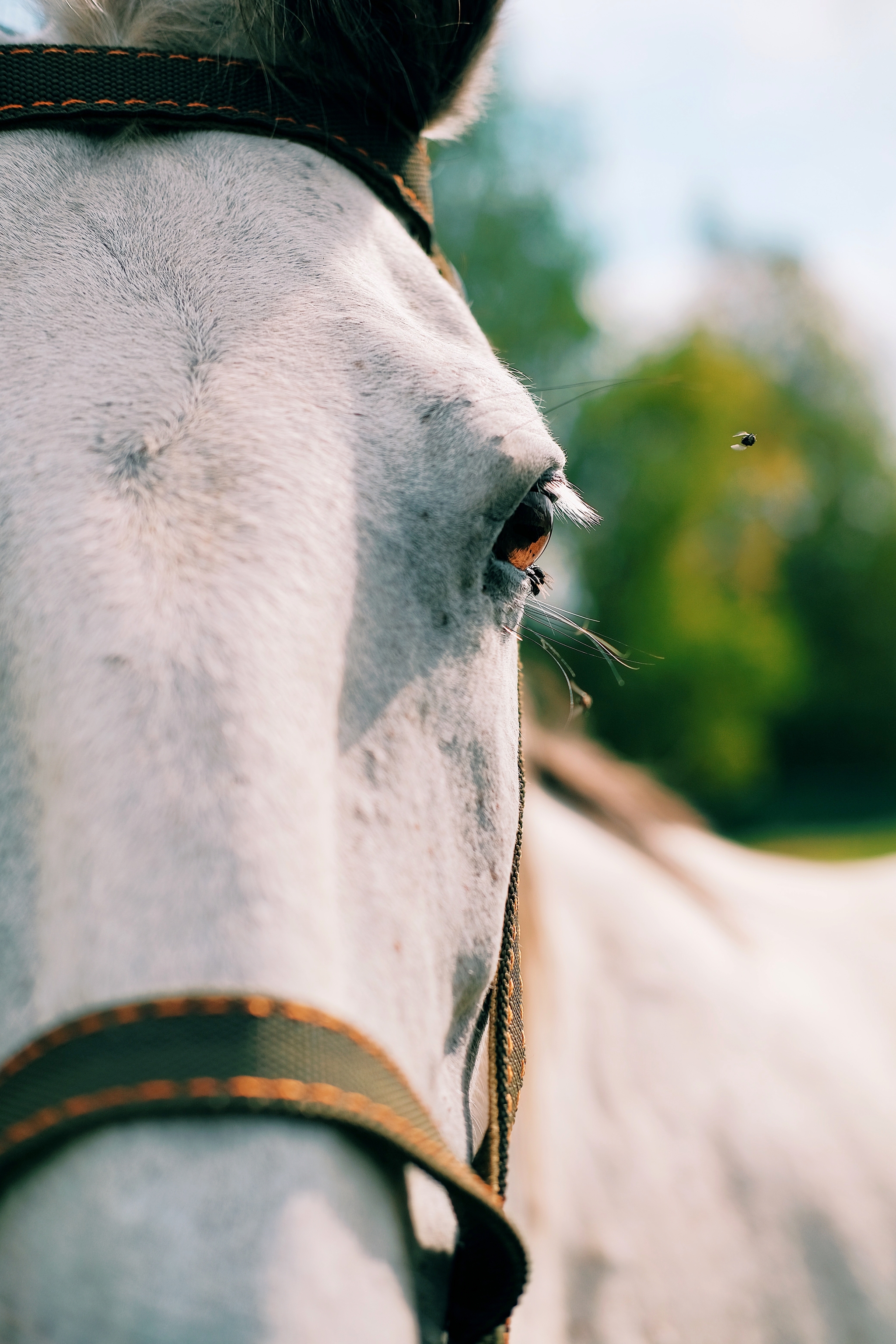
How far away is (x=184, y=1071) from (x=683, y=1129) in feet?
4.39

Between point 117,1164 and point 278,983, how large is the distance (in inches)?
6.2

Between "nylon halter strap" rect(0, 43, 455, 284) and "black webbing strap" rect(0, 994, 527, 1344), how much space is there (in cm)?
107

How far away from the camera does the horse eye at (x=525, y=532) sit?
106 centimetres

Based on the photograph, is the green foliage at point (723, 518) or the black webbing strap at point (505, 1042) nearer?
the black webbing strap at point (505, 1042)

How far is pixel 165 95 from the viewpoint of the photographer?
45.3 inches

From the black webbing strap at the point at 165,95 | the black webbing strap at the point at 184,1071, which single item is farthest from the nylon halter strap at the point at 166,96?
the black webbing strap at the point at 184,1071

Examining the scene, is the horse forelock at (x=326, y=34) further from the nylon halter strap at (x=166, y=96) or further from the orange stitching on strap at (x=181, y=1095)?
the orange stitching on strap at (x=181, y=1095)

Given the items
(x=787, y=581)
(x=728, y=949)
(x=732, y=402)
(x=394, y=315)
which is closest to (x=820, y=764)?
(x=787, y=581)

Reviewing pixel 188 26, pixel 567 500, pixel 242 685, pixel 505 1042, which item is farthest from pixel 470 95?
pixel 505 1042

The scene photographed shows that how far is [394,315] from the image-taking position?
3.43 ft

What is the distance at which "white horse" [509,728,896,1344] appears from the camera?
60.0 inches

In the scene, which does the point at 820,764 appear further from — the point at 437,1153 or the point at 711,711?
the point at 437,1153

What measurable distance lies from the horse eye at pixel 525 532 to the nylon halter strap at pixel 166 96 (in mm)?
557

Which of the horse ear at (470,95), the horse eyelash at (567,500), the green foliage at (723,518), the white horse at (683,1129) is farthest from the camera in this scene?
the green foliage at (723,518)
